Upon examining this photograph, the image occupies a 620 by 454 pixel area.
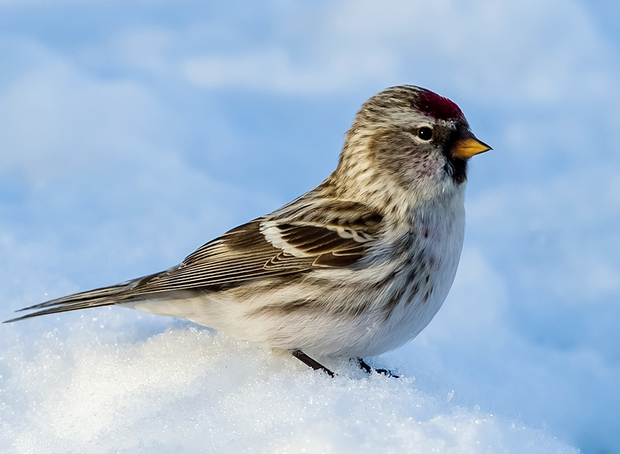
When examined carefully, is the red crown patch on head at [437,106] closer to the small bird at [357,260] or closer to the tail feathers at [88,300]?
the small bird at [357,260]

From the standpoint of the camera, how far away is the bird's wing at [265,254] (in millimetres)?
2873

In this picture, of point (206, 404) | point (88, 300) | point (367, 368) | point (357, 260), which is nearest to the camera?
point (206, 404)

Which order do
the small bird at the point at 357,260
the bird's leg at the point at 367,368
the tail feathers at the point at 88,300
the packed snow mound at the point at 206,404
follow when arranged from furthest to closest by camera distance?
the bird's leg at the point at 367,368
the tail feathers at the point at 88,300
the small bird at the point at 357,260
the packed snow mound at the point at 206,404

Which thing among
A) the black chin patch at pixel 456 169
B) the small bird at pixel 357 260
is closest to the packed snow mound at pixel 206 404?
the small bird at pixel 357 260

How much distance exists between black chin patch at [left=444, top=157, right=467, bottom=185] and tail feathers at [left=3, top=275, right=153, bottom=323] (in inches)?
46.7

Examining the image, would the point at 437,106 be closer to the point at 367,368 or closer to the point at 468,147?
the point at 468,147

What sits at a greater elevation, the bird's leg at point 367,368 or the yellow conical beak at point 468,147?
the yellow conical beak at point 468,147

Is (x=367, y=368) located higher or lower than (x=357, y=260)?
lower

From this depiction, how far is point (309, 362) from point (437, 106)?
1022 millimetres

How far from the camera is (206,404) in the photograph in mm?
2596

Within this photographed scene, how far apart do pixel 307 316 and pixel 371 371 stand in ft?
1.54

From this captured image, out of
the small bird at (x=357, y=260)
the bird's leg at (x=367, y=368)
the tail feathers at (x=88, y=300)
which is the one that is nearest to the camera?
the small bird at (x=357, y=260)

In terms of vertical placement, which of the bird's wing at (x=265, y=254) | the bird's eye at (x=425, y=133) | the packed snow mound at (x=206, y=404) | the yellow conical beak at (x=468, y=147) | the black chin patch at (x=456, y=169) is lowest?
the packed snow mound at (x=206, y=404)

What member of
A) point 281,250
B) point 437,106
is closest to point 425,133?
point 437,106
